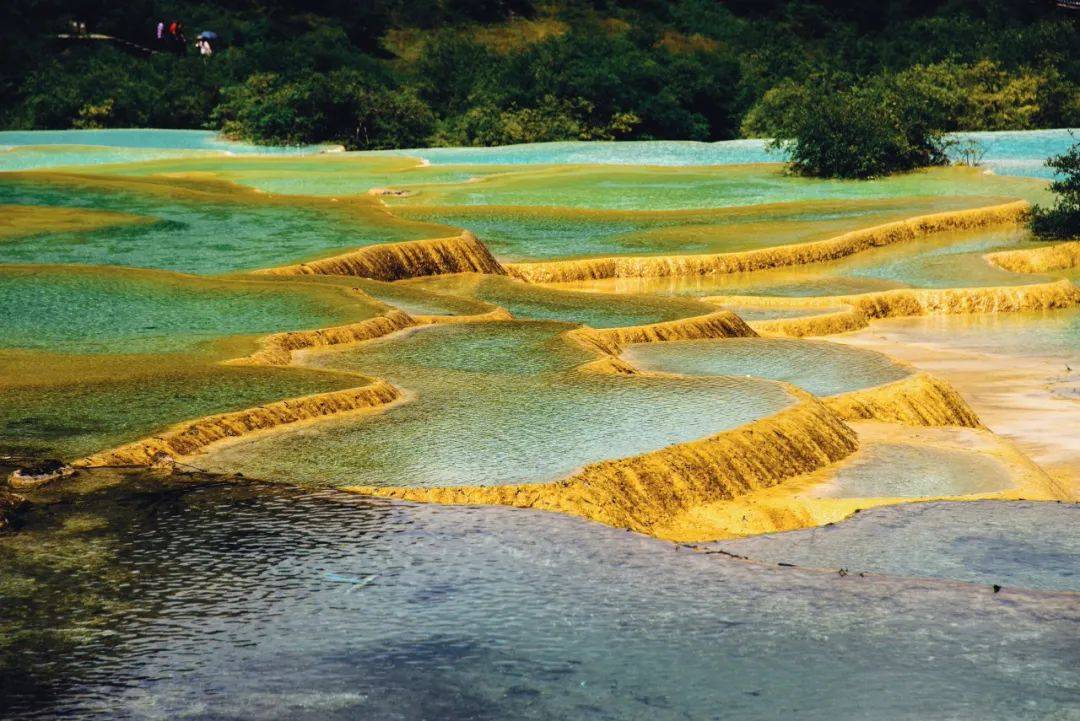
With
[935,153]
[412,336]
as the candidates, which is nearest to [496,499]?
[412,336]

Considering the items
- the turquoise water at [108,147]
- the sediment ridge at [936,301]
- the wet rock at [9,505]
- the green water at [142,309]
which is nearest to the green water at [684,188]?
the sediment ridge at [936,301]

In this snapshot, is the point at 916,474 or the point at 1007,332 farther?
the point at 1007,332

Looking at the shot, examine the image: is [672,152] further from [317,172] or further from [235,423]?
[235,423]

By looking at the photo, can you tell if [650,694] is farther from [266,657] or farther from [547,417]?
[547,417]

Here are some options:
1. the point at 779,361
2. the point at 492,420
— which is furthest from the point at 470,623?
the point at 779,361

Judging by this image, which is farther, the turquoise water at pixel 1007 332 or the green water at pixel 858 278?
the green water at pixel 858 278

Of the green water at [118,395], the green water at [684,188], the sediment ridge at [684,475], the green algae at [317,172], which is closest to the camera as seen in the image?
the sediment ridge at [684,475]

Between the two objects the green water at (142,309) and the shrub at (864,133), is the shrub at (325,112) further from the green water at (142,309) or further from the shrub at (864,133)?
the green water at (142,309)
